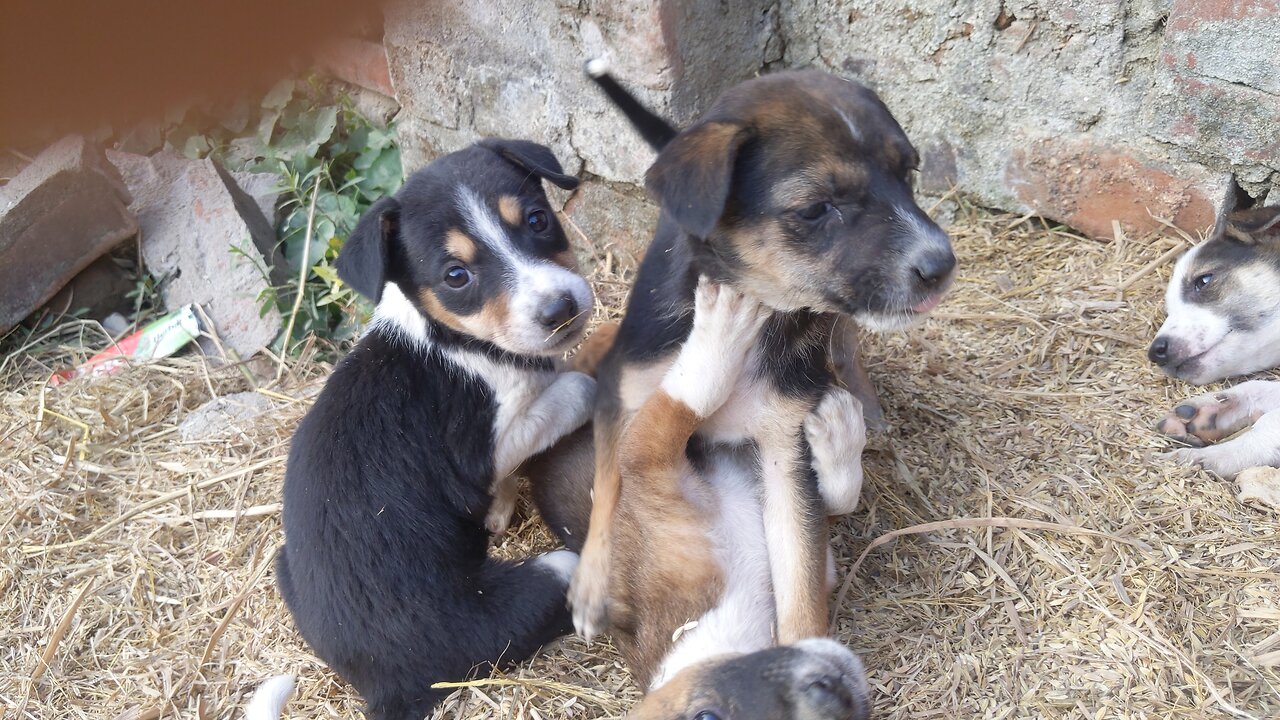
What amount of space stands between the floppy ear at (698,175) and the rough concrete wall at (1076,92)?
2.14 meters

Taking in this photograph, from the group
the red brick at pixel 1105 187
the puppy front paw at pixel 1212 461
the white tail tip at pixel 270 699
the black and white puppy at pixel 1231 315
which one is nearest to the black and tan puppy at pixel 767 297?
the white tail tip at pixel 270 699

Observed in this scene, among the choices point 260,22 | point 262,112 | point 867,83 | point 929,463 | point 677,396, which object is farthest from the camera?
point 262,112

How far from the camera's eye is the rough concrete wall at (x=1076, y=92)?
4012 mm

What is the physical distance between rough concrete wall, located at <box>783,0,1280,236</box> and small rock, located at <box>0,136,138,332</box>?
12.9ft

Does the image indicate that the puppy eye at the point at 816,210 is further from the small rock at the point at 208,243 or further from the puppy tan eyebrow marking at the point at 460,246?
the small rock at the point at 208,243

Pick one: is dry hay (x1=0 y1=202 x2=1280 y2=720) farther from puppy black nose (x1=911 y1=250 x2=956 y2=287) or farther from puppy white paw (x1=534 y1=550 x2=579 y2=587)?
puppy black nose (x1=911 y1=250 x2=956 y2=287)

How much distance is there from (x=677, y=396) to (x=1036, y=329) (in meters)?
1.98

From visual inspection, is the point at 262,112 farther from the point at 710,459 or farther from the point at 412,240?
the point at 710,459

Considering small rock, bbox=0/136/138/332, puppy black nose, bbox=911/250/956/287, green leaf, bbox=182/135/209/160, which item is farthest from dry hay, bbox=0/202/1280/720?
green leaf, bbox=182/135/209/160

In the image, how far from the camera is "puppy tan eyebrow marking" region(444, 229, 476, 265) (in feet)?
11.7

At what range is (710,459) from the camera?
3682 millimetres

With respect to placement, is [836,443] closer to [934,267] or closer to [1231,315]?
[934,267]

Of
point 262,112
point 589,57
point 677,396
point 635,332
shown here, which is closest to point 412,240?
point 635,332

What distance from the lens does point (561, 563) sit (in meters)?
3.58
